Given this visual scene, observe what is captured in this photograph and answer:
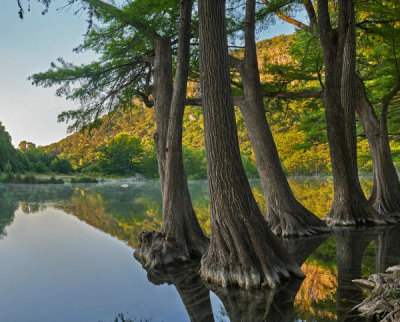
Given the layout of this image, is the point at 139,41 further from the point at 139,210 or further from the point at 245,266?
the point at 139,210

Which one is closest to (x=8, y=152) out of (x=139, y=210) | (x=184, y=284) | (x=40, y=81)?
(x=139, y=210)

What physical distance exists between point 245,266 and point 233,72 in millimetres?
9388

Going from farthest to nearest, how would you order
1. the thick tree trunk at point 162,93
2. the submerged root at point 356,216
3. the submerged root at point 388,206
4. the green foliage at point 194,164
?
the green foliage at point 194,164, the submerged root at point 388,206, the submerged root at point 356,216, the thick tree trunk at point 162,93

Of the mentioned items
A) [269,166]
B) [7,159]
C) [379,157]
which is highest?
[7,159]

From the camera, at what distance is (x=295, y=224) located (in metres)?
8.89

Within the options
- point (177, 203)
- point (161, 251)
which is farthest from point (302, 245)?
point (161, 251)

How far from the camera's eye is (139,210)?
681 inches

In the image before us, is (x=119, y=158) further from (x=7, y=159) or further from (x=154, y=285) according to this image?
(x=154, y=285)

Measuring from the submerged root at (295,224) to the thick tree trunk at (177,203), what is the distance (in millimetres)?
2561

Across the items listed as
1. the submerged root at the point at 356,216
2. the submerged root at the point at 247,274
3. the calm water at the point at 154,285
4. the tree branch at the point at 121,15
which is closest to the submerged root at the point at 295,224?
the calm water at the point at 154,285

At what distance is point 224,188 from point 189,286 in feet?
5.69

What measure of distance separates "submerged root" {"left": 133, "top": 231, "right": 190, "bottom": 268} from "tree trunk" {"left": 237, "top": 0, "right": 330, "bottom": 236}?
318 cm

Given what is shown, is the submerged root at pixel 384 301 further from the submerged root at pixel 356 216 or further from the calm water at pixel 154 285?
the submerged root at pixel 356 216

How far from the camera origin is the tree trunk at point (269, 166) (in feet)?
29.5
